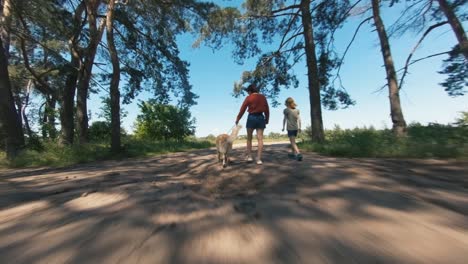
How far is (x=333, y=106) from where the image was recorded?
39.9 feet

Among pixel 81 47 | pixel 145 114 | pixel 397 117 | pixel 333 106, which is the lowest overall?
pixel 397 117

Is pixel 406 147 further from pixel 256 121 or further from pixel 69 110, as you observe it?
pixel 69 110

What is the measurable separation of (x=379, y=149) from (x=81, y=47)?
1590 centimetres

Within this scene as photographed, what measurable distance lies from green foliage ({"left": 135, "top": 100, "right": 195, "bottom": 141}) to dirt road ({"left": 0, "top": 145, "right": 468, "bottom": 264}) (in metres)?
18.3

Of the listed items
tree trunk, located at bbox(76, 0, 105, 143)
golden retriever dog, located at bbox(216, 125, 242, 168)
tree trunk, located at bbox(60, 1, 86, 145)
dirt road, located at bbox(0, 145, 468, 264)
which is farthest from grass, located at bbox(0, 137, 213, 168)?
golden retriever dog, located at bbox(216, 125, 242, 168)

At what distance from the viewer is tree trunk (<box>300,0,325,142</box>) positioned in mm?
10400

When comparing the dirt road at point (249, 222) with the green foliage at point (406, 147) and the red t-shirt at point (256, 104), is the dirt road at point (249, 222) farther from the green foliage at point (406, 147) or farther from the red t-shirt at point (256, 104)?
the red t-shirt at point (256, 104)

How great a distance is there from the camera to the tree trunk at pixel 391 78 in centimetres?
870

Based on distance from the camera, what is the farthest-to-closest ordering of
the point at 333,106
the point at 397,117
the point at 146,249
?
the point at 333,106, the point at 397,117, the point at 146,249

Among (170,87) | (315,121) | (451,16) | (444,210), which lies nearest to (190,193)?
(444,210)

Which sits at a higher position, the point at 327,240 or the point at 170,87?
the point at 170,87

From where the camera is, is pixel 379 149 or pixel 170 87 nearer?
pixel 379 149

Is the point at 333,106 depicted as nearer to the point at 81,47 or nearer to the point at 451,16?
the point at 451,16

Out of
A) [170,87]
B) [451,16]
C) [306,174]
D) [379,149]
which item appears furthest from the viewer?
[170,87]
